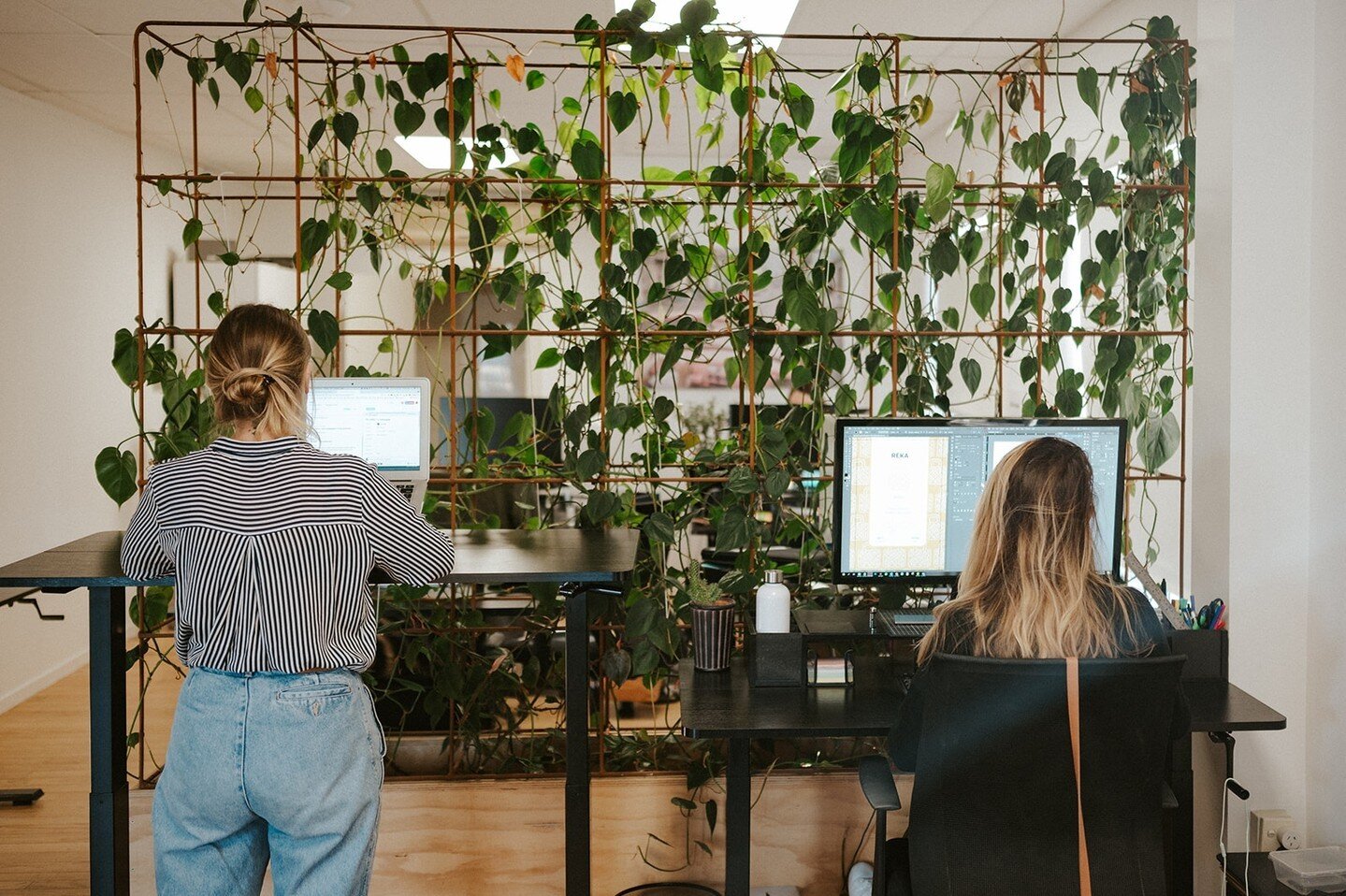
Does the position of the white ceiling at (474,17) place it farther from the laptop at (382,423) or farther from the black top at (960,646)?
the black top at (960,646)

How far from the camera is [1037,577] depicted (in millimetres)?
1685

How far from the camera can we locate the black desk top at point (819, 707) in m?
1.98

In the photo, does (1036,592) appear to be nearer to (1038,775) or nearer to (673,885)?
(1038,775)

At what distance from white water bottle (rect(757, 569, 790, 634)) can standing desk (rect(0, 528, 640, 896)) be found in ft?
0.94

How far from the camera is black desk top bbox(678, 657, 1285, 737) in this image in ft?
6.48

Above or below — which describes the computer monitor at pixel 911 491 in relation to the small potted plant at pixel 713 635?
above

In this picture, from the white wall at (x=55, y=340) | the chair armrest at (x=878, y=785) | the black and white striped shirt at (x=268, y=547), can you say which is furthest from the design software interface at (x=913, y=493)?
the white wall at (x=55, y=340)

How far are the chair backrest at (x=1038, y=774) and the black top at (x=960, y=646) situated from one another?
0.11 metres

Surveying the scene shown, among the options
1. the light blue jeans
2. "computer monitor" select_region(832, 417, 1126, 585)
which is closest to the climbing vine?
"computer monitor" select_region(832, 417, 1126, 585)

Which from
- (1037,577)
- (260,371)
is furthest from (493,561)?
(1037,577)

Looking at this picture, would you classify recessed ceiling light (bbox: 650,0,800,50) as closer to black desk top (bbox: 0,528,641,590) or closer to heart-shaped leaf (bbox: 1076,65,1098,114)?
heart-shaped leaf (bbox: 1076,65,1098,114)

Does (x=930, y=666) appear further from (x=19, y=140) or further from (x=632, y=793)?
(x=19, y=140)

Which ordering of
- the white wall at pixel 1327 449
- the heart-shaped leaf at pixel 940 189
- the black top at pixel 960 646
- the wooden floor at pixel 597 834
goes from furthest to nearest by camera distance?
the wooden floor at pixel 597 834
the heart-shaped leaf at pixel 940 189
the white wall at pixel 1327 449
the black top at pixel 960 646

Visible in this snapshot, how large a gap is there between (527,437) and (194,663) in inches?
56.0
